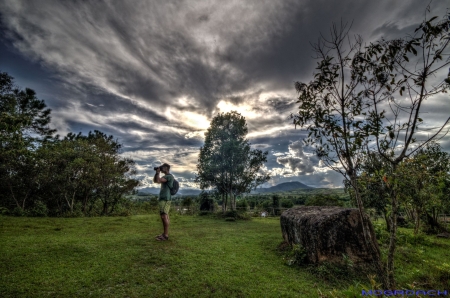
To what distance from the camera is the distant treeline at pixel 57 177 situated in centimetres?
1889

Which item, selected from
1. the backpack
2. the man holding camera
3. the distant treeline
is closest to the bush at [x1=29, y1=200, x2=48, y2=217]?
the distant treeline

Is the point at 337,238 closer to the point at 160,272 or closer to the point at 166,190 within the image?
the point at 160,272

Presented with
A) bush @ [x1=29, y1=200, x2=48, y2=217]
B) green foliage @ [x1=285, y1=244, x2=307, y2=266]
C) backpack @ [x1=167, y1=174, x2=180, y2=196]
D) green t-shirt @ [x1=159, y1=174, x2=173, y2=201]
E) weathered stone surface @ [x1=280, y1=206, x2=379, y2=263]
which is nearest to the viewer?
weathered stone surface @ [x1=280, y1=206, x2=379, y2=263]

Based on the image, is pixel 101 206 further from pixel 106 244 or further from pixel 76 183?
pixel 106 244

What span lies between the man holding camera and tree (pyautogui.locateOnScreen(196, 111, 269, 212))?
1844 cm

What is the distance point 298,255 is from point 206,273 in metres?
3.29

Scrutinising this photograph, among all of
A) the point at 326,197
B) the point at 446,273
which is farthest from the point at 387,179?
the point at 326,197

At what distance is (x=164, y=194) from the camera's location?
8.29m

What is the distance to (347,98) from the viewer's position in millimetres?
3990

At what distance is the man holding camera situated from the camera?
816cm

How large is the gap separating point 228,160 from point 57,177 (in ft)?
61.7

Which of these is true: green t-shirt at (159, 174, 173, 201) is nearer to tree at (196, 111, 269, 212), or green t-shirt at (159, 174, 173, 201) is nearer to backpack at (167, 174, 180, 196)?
backpack at (167, 174, 180, 196)

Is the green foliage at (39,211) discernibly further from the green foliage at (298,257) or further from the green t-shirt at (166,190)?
the green foliage at (298,257)

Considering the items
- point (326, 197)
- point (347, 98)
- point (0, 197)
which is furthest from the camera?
point (326, 197)
